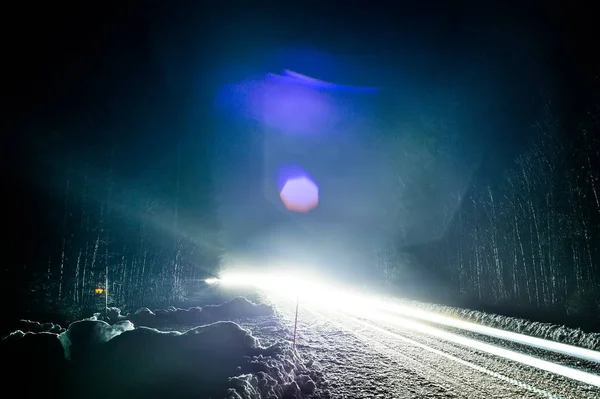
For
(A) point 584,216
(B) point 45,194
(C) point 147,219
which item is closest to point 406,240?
(A) point 584,216

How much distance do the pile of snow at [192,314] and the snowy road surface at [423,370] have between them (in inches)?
222

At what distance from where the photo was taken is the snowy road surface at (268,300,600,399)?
17.3 feet

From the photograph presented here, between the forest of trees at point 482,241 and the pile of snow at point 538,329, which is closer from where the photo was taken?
the pile of snow at point 538,329

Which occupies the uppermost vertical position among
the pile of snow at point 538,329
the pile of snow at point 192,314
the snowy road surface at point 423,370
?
the snowy road surface at point 423,370

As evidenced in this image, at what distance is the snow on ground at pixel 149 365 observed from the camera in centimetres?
500

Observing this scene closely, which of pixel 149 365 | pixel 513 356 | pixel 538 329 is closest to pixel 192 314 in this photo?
pixel 149 365

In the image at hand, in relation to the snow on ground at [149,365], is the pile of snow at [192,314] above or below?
below

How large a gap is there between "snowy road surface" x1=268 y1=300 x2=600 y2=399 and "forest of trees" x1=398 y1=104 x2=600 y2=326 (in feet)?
31.0

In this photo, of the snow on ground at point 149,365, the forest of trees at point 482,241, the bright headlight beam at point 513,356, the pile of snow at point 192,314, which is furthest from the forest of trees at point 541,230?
the pile of snow at point 192,314

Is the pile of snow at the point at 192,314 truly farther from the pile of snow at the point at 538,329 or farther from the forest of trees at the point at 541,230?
the forest of trees at the point at 541,230

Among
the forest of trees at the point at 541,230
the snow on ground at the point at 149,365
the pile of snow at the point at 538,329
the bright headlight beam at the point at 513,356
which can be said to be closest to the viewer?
the snow on ground at the point at 149,365

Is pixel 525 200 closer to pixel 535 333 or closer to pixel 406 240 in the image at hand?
pixel 535 333

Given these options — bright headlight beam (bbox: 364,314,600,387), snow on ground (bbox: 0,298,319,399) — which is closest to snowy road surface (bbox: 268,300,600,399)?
bright headlight beam (bbox: 364,314,600,387)

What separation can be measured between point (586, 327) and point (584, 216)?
6.45 m
